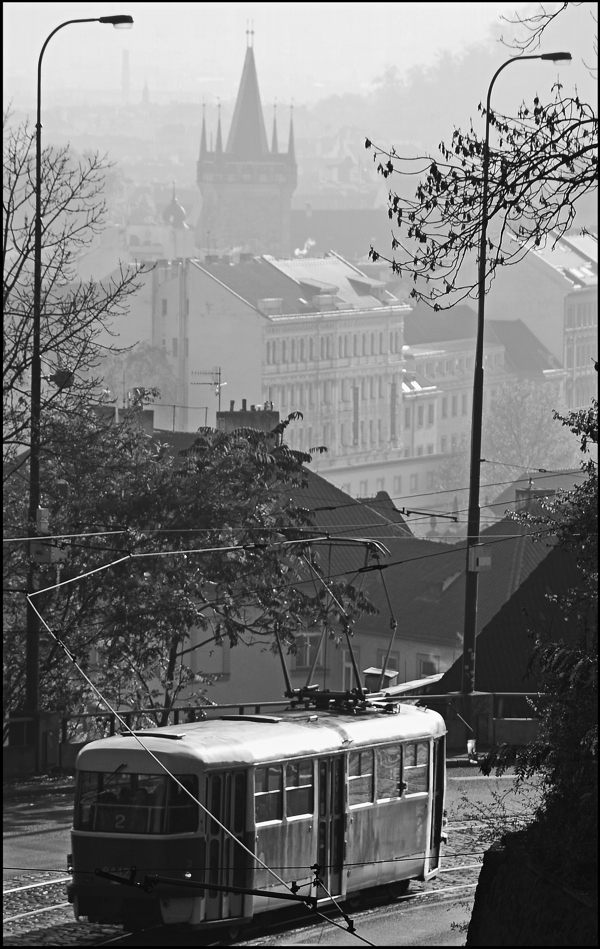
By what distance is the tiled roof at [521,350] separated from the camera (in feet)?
612

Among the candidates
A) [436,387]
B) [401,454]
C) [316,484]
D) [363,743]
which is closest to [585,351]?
[436,387]

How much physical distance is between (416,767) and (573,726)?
31.8 feet

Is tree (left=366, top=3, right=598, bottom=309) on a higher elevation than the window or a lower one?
higher

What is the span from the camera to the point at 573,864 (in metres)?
10.6

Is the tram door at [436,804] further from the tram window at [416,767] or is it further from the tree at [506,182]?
the tree at [506,182]

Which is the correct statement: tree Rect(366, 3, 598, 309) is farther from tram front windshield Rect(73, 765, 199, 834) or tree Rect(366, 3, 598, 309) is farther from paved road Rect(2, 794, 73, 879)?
paved road Rect(2, 794, 73, 879)

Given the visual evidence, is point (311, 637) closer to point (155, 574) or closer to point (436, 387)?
point (155, 574)

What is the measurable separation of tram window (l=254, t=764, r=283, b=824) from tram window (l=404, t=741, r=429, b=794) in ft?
8.49

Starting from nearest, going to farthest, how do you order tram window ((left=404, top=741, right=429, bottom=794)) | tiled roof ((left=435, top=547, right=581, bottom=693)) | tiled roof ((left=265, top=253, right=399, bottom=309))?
1. tram window ((left=404, top=741, right=429, bottom=794))
2. tiled roof ((left=435, top=547, right=581, bottom=693))
3. tiled roof ((left=265, top=253, right=399, bottom=309))

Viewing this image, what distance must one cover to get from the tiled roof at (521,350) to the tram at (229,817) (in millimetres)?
167884

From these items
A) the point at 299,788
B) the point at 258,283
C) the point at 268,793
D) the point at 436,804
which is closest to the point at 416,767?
the point at 436,804

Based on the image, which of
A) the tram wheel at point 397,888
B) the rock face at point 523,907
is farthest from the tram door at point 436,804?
A: the rock face at point 523,907

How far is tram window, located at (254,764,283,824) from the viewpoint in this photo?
17.9 meters

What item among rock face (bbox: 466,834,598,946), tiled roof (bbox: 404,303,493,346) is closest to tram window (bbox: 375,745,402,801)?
rock face (bbox: 466,834,598,946)
